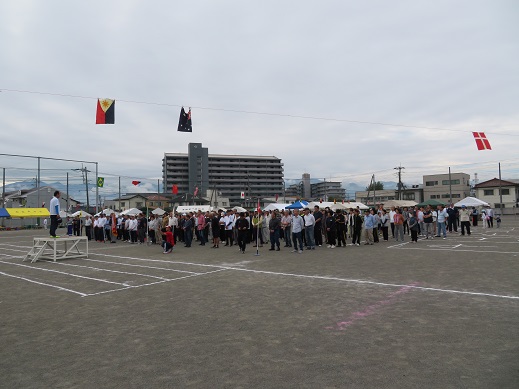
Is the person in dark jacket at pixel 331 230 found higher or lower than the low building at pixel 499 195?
lower

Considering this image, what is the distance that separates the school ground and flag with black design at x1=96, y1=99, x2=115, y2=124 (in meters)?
8.70

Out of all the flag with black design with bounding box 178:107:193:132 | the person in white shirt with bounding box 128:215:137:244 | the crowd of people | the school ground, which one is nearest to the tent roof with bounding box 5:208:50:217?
the crowd of people

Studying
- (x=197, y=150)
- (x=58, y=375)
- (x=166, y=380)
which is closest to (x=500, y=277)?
(x=166, y=380)

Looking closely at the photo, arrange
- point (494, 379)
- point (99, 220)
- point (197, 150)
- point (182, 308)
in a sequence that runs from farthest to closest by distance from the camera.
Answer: point (197, 150) < point (99, 220) < point (182, 308) < point (494, 379)

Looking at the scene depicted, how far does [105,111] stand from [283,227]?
33.5 ft

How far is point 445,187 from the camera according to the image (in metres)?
83.8

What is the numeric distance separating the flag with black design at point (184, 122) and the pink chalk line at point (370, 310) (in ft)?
46.1

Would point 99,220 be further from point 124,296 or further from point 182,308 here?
point 182,308

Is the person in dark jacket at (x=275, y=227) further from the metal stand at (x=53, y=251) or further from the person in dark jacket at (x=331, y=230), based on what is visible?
the metal stand at (x=53, y=251)

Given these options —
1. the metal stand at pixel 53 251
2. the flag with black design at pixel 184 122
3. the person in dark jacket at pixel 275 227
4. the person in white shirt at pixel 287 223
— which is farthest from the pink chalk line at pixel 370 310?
the flag with black design at pixel 184 122

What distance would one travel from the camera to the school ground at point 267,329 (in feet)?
12.4

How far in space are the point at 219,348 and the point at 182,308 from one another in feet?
7.23

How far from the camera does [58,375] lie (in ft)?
12.9

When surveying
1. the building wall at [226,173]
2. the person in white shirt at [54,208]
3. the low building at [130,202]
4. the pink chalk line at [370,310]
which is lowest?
the pink chalk line at [370,310]
